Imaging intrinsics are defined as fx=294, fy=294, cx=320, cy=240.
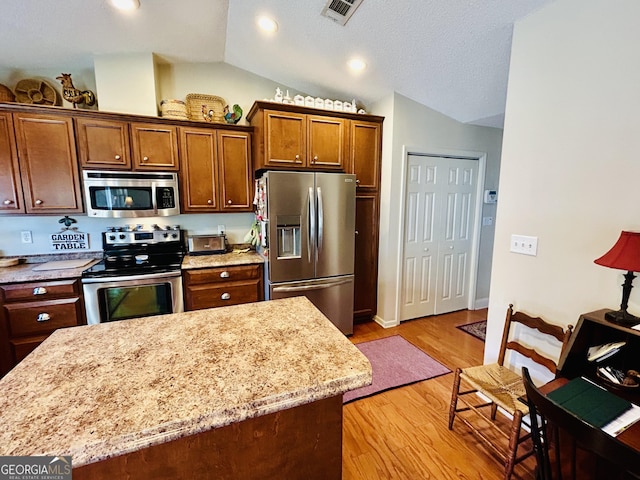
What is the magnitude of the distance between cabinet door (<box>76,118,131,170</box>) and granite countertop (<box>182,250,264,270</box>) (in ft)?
3.35

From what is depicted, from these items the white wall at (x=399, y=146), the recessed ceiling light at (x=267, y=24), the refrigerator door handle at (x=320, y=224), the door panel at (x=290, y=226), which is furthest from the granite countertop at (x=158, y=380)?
the recessed ceiling light at (x=267, y=24)

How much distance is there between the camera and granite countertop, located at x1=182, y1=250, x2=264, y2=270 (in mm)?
2686

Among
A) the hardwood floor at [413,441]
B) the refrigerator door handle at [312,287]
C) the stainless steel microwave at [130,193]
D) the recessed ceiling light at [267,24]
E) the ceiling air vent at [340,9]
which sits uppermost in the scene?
the recessed ceiling light at [267,24]

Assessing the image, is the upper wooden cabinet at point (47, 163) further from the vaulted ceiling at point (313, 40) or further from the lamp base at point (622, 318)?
the lamp base at point (622, 318)

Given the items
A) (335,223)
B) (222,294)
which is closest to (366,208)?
(335,223)

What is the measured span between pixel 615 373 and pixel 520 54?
180 cm

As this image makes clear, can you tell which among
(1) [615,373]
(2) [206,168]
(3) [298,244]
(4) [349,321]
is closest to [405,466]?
(1) [615,373]

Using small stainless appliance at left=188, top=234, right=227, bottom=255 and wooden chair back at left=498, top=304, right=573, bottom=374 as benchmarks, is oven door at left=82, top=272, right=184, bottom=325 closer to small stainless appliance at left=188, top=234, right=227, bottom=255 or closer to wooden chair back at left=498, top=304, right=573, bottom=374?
small stainless appliance at left=188, top=234, right=227, bottom=255

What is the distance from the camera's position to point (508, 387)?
67.7 inches

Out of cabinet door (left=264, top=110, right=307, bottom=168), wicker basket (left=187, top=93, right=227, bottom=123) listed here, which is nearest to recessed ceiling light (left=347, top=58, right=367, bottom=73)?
cabinet door (left=264, top=110, right=307, bottom=168)

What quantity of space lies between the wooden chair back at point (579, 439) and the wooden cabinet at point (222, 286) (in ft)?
7.55

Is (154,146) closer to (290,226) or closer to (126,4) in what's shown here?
(126,4)

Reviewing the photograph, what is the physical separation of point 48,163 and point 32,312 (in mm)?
1227

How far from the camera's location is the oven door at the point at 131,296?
2402mm
